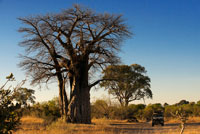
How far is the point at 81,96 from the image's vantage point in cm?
1731

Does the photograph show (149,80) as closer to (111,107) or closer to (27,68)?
(111,107)

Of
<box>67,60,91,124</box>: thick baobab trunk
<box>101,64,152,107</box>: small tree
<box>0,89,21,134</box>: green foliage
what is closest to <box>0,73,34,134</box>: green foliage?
<box>0,89,21,134</box>: green foliage

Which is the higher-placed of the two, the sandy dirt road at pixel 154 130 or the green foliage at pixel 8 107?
the green foliage at pixel 8 107

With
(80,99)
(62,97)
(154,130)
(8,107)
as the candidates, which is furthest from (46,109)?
(8,107)

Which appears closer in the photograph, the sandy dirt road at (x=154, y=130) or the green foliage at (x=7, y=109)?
the green foliage at (x=7, y=109)

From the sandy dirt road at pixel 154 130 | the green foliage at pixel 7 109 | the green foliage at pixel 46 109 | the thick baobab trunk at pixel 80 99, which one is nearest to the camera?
the green foliage at pixel 7 109

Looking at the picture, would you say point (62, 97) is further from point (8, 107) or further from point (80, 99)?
point (8, 107)

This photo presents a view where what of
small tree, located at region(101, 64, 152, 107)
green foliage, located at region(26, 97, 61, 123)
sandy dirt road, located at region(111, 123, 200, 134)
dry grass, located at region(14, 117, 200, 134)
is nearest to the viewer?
dry grass, located at region(14, 117, 200, 134)

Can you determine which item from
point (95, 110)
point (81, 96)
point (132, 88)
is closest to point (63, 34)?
point (81, 96)

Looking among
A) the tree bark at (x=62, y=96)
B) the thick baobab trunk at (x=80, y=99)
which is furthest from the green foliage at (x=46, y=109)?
the thick baobab trunk at (x=80, y=99)

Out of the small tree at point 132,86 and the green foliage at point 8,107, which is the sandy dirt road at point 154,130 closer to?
the green foliage at point 8,107

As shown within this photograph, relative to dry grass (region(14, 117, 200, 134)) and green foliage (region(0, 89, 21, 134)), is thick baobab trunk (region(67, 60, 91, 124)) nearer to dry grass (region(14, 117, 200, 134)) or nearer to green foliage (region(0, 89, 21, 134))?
dry grass (region(14, 117, 200, 134))

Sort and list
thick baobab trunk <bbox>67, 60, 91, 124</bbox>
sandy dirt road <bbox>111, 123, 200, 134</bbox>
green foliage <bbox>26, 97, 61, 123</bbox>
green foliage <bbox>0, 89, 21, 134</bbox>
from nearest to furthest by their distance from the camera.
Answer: green foliage <bbox>0, 89, 21, 134</bbox> < sandy dirt road <bbox>111, 123, 200, 134</bbox> < thick baobab trunk <bbox>67, 60, 91, 124</bbox> < green foliage <bbox>26, 97, 61, 123</bbox>

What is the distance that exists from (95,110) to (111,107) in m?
1.82
